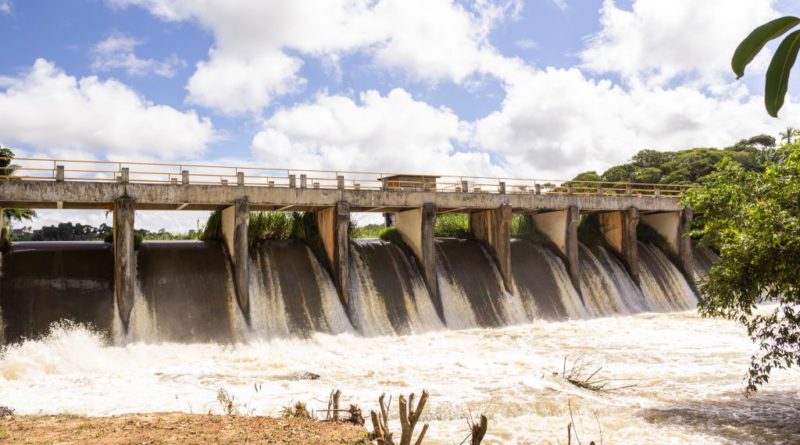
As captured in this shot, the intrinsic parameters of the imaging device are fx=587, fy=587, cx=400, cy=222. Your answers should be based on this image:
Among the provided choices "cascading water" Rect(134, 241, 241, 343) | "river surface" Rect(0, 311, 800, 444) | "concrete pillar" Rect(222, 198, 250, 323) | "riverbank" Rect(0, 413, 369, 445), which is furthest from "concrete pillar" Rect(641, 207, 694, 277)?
"riverbank" Rect(0, 413, 369, 445)

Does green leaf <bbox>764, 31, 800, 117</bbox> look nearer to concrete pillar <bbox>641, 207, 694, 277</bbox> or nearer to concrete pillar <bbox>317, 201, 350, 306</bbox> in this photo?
concrete pillar <bbox>317, 201, 350, 306</bbox>

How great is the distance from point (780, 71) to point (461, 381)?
14535mm

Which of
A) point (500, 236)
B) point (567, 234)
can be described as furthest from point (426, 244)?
point (567, 234)

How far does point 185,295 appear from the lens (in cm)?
2145

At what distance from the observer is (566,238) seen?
3064cm

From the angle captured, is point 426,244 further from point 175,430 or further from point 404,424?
point 404,424

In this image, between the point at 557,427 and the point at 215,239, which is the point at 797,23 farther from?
the point at 215,239

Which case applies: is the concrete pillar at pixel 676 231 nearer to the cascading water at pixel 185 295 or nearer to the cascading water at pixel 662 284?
the cascading water at pixel 662 284

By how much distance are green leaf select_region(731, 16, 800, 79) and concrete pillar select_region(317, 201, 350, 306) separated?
2183 centimetres

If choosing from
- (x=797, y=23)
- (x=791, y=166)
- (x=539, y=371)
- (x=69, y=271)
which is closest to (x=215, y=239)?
(x=69, y=271)

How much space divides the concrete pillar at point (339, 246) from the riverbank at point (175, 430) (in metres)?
12.4

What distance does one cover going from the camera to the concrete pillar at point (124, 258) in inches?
772

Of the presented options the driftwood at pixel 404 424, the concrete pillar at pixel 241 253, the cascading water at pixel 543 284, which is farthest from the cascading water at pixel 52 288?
the cascading water at pixel 543 284

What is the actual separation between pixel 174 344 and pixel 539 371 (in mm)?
11784
